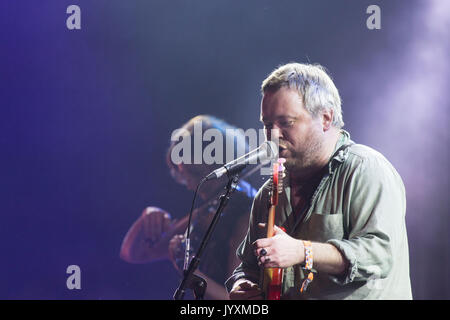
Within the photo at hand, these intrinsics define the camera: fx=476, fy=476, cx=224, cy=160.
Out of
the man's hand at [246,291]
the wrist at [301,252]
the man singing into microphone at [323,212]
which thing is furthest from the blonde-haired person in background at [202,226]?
the wrist at [301,252]

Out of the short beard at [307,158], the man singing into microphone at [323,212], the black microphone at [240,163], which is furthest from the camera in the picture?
the short beard at [307,158]

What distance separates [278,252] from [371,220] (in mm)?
486

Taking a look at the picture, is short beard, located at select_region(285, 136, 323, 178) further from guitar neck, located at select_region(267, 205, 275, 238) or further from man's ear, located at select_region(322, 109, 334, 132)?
guitar neck, located at select_region(267, 205, 275, 238)

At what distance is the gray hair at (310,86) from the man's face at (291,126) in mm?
30

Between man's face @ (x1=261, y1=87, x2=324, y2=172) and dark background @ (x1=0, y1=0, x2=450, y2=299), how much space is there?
1.75 meters

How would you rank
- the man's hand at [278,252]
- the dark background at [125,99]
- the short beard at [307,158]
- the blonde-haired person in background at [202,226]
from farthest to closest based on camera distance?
the dark background at [125,99] < the blonde-haired person in background at [202,226] < the short beard at [307,158] < the man's hand at [278,252]

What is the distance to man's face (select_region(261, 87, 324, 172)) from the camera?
232 centimetres

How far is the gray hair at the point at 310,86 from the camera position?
2346 mm

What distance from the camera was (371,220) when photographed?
2.02 m

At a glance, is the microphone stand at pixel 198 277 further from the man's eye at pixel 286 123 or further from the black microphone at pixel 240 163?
the man's eye at pixel 286 123

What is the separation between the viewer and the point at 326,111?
2.40 metres

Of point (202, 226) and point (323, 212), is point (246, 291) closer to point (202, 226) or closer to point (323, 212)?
point (323, 212)

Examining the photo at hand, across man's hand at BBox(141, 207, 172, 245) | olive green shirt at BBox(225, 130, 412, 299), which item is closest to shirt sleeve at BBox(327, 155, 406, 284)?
olive green shirt at BBox(225, 130, 412, 299)
